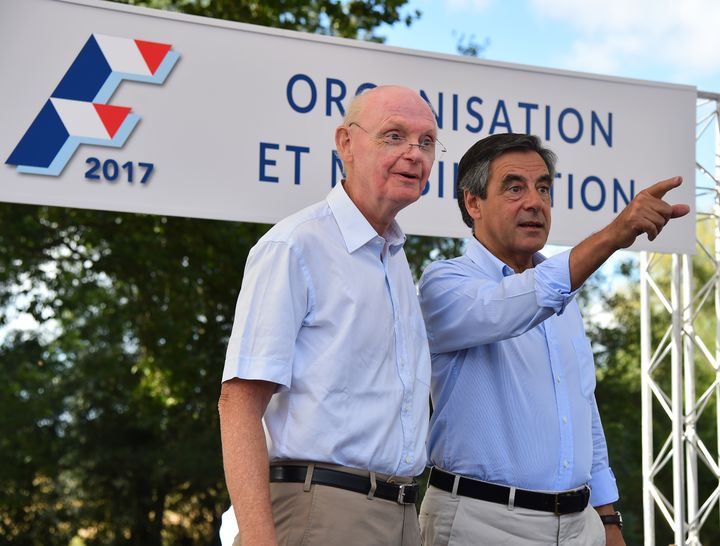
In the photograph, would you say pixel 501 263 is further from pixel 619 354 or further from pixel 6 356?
pixel 619 354

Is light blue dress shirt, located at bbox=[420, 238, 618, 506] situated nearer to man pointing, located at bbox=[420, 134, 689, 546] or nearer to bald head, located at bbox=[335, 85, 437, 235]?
man pointing, located at bbox=[420, 134, 689, 546]

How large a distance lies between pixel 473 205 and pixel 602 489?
872 millimetres

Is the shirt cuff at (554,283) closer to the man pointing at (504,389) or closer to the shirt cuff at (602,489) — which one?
the man pointing at (504,389)

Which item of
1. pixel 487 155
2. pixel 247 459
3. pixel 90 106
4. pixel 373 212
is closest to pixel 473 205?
pixel 487 155

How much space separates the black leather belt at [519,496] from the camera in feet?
7.38

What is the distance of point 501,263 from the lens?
2445mm

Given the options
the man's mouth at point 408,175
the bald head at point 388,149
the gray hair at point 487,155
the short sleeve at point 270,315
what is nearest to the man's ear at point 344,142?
the bald head at point 388,149

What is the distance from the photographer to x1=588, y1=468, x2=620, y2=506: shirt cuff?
2.65 metres

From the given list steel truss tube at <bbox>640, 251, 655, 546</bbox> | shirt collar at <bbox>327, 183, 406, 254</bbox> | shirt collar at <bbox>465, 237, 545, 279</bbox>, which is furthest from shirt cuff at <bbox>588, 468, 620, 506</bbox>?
steel truss tube at <bbox>640, 251, 655, 546</bbox>

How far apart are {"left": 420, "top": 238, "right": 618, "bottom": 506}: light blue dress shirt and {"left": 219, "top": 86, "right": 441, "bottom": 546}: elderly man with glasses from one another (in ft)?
0.84

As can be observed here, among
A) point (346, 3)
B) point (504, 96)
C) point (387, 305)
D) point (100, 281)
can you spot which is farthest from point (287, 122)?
point (100, 281)

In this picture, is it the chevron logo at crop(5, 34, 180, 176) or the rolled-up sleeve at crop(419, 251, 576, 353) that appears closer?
the rolled-up sleeve at crop(419, 251, 576, 353)

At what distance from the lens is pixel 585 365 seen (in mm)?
2543

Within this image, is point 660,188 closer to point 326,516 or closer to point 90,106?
point 326,516
